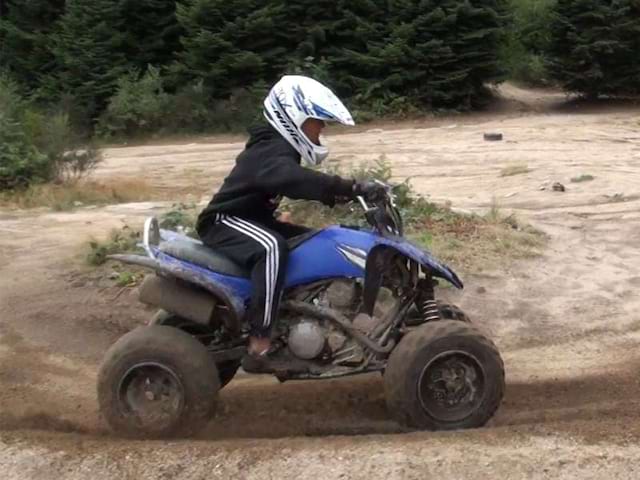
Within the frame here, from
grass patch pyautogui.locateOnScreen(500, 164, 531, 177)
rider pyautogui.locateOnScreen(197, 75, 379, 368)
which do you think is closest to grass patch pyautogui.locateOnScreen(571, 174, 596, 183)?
grass patch pyautogui.locateOnScreen(500, 164, 531, 177)

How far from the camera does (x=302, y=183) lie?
16.1 feet

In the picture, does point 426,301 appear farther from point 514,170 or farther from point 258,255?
point 514,170

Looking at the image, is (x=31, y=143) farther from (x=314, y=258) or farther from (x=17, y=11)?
(x=17, y=11)

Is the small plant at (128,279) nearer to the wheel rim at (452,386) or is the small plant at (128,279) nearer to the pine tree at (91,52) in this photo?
the wheel rim at (452,386)

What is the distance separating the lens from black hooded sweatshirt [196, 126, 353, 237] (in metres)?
4.92

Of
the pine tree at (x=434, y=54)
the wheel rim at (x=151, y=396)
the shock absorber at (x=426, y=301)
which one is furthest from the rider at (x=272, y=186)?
the pine tree at (x=434, y=54)

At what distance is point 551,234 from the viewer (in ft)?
31.4

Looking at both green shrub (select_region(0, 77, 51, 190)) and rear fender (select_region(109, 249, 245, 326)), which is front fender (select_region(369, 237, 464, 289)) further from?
green shrub (select_region(0, 77, 51, 190))

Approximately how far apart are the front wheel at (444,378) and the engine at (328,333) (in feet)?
0.99

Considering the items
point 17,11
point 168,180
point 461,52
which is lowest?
point 168,180

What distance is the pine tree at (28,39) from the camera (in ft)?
104

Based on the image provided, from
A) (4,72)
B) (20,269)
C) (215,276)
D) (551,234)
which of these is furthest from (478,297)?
(4,72)

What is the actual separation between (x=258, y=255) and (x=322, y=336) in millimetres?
Result: 540

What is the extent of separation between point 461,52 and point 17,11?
48.9ft
